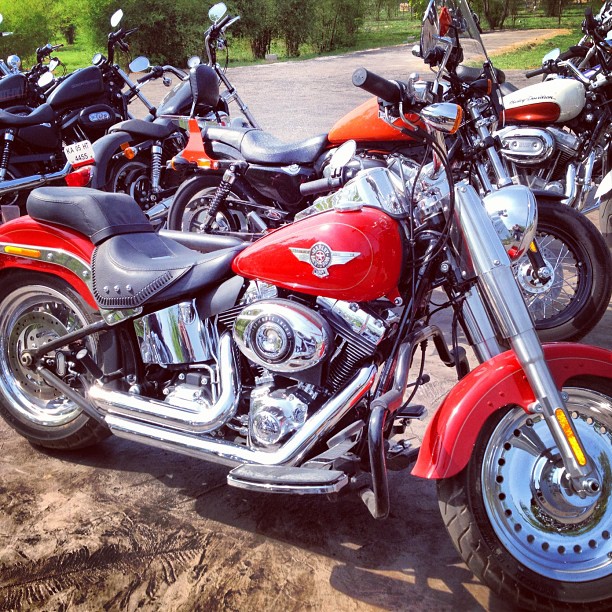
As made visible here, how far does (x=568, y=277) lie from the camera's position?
445 cm

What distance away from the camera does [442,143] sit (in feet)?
8.25

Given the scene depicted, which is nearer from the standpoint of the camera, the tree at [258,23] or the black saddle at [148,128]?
the black saddle at [148,128]

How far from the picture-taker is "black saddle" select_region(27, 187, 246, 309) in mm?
2867

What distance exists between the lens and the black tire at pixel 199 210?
Answer: 5.78 meters

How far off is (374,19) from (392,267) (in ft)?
141

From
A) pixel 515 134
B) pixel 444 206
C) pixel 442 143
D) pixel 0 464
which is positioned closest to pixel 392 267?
pixel 444 206

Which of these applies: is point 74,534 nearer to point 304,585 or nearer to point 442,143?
point 304,585

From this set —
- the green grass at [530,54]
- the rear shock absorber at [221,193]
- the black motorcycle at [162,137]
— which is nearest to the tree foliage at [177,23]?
the green grass at [530,54]

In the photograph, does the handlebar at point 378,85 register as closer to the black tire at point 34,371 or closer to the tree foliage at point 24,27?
the black tire at point 34,371

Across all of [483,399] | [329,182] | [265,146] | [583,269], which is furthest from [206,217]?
[483,399]

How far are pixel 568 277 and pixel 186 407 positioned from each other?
257cm

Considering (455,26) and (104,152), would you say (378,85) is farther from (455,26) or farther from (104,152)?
(104,152)

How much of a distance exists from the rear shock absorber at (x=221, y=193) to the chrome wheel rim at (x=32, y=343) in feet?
7.68

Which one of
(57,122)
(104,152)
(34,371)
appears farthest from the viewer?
(57,122)
